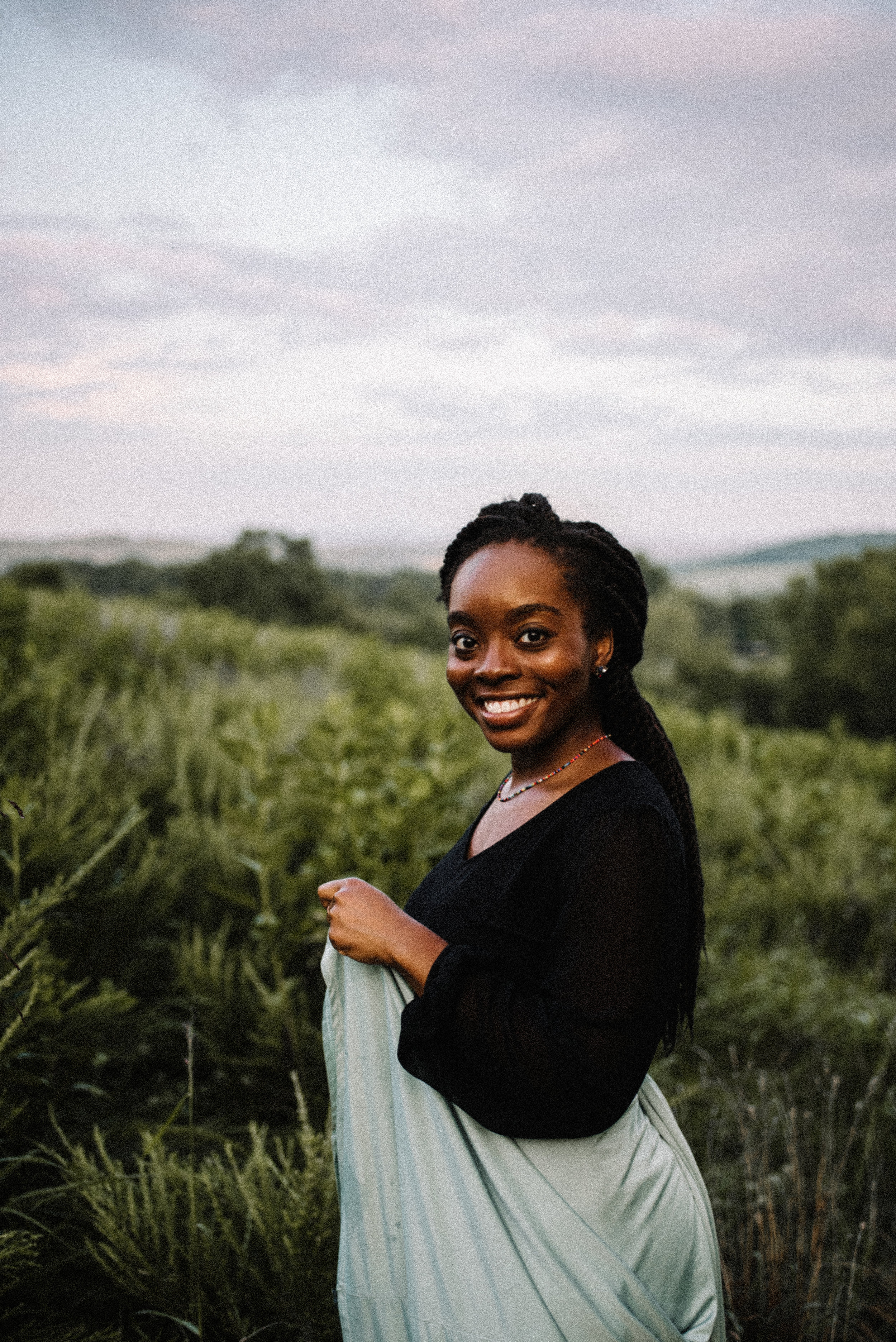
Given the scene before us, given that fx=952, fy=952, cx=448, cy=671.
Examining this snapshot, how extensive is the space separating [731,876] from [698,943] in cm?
565

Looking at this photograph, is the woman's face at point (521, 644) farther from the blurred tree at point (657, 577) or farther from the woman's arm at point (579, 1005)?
the blurred tree at point (657, 577)

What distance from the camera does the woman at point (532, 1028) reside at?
4.46 feet

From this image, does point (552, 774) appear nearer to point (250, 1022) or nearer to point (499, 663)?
point (499, 663)

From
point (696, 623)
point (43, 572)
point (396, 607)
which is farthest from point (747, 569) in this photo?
point (43, 572)

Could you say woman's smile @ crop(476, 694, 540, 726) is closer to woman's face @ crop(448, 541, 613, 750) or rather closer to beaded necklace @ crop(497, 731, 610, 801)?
woman's face @ crop(448, 541, 613, 750)

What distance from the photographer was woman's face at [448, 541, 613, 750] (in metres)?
1.54

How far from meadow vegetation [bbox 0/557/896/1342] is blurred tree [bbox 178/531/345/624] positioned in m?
22.6

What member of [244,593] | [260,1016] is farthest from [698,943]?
[244,593]

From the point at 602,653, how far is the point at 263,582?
1175 inches

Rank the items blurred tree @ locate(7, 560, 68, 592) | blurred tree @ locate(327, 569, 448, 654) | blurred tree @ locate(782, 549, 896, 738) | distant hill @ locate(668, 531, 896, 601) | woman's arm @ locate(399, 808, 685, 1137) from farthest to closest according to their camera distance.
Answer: distant hill @ locate(668, 531, 896, 601), blurred tree @ locate(782, 549, 896, 738), blurred tree @ locate(327, 569, 448, 654), blurred tree @ locate(7, 560, 68, 592), woman's arm @ locate(399, 808, 685, 1137)

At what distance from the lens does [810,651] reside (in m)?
42.9

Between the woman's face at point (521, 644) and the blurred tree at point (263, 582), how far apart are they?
86.6 ft

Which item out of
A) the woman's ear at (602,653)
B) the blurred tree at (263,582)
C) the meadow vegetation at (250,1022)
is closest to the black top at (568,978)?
the woman's ear at (602,653)

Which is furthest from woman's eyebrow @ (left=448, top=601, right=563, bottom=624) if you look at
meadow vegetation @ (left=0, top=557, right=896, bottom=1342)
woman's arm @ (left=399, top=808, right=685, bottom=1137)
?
meadow vegetation @ (left=0, top=557, right=896, bottom=1342)
